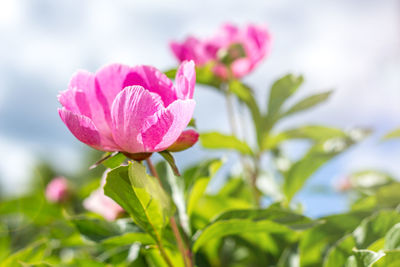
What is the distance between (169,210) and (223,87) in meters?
0.62

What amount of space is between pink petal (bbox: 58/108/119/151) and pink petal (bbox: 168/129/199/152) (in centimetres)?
9

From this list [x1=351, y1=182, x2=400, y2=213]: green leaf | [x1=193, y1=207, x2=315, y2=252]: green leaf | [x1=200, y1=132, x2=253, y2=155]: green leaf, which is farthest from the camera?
[x1=200, y1=132, x2=253, y2=155]: green leaf

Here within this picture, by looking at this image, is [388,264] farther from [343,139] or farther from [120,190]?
[343,139]

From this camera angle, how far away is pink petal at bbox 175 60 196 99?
1.58 ft

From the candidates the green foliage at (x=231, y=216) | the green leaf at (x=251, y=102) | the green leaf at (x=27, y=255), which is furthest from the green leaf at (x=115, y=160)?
the green leaf at (x=251, y=102)

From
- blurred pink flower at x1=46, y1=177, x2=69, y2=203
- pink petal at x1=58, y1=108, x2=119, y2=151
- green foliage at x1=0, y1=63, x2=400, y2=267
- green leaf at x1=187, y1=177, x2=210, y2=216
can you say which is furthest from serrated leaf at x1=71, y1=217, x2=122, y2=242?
blurred pink flower at x1=46, y1=177, x2=69, y2=203

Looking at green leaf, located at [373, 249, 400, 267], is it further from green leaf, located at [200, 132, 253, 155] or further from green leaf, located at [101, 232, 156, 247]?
green leaf, located at [200, 132, 253, 155]

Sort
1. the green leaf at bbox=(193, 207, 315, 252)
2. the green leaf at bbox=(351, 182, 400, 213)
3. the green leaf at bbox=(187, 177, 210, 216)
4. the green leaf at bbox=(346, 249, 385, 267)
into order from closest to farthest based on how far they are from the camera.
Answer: the green leaf at bbox=(346, 249, 385, 267), the green leaf at bbox=(193, 207, 315, 252), the green leaf at bbox=(187, 177, 210, 216), the green leaf at bbox=(351, 182, 400, 213)

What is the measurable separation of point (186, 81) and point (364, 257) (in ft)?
0.95

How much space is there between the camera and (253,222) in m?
0.56

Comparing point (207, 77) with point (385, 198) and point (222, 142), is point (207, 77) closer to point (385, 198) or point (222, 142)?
point (222, 142)

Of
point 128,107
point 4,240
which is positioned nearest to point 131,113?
point 128,107

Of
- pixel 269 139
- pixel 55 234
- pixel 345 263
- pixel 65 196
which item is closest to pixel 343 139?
pixel 269 139

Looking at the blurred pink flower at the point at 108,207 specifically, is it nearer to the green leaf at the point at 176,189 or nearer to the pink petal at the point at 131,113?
the green leaf at the point at 176,189
